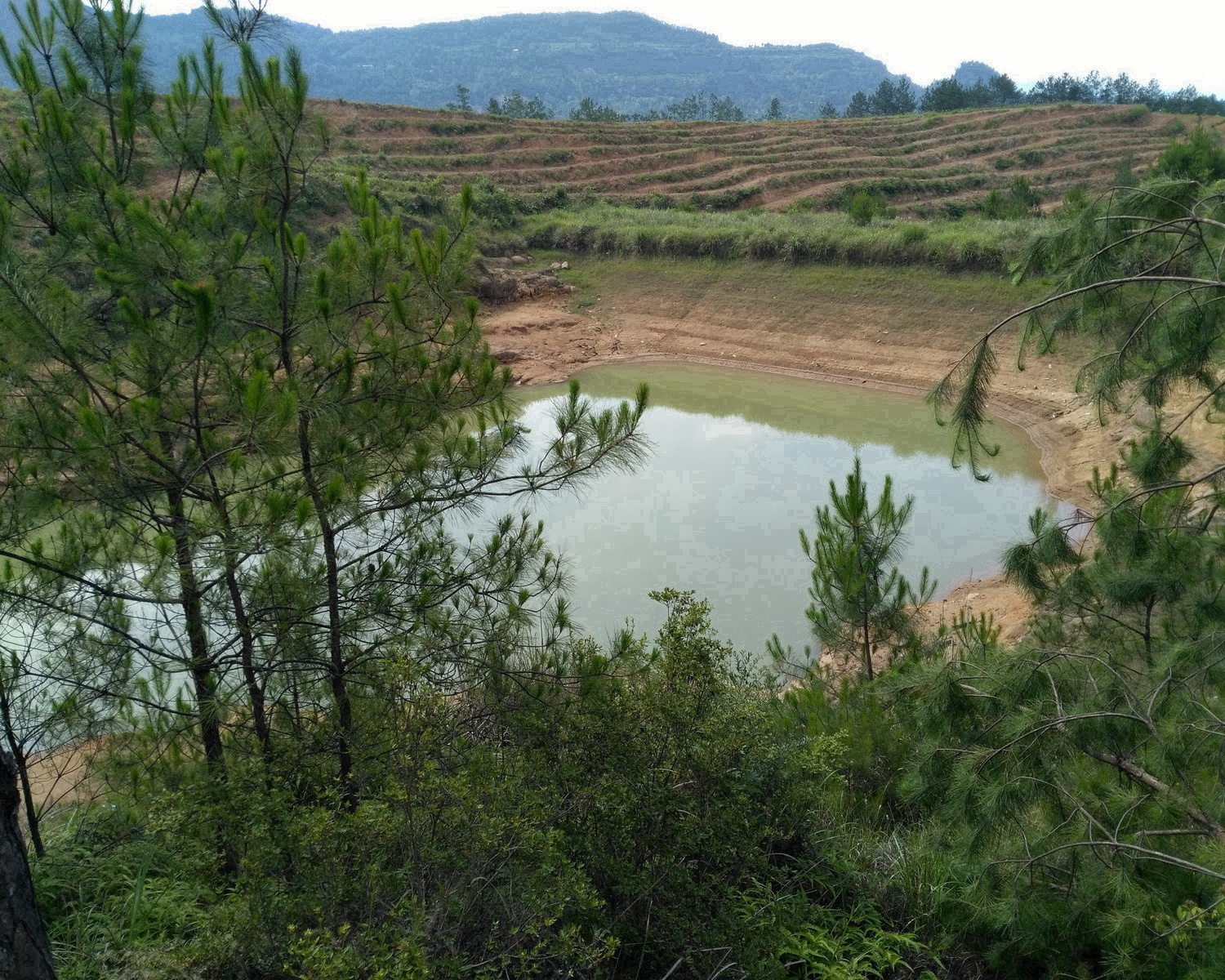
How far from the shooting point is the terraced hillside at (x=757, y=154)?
3222 centimetres

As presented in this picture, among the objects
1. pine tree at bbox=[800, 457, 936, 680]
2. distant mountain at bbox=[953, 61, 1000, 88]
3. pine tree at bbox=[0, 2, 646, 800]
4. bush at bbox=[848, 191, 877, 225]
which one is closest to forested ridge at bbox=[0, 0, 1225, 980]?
pine tree at bbox=[0, 2, 646, 800]

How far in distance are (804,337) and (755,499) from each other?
7.97 meters

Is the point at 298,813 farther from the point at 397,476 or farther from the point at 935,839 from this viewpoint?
the point at 935,839

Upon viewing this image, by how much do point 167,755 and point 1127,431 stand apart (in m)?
12.6

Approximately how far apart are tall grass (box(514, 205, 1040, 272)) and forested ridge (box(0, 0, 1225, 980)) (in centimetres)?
1488

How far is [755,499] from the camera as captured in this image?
11.9 meters

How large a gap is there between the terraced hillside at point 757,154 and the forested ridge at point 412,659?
26.0m

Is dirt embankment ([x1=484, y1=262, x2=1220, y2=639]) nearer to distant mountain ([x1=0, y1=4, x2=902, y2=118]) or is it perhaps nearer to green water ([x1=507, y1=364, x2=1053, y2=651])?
green water ([x1=507, y1=364, x2=1053, y2=651])

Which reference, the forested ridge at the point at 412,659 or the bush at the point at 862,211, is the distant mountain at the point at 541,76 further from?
the forested ridge at the point at 412,659

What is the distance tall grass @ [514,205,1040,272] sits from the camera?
18.5 metres

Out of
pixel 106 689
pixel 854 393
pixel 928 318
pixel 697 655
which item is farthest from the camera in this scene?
pixel 928 318

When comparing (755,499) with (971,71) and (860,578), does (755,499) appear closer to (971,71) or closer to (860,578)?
(860,578)

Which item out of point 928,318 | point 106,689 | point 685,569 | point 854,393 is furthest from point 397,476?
point 928,318

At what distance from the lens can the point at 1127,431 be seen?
12477 millimetres
